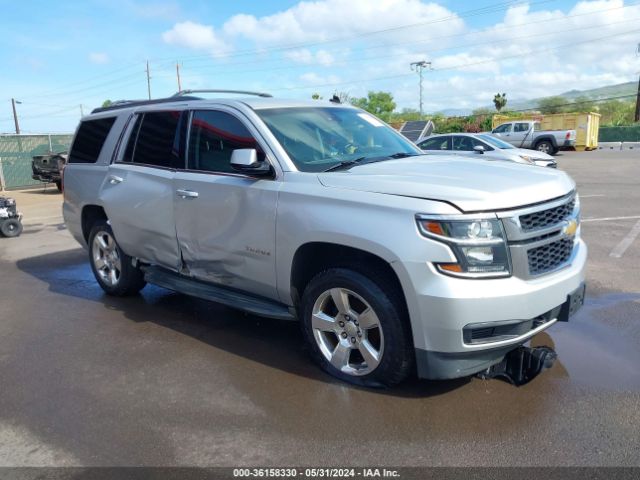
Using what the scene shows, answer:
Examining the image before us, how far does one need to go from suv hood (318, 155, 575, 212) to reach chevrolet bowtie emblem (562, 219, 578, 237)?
211 millimetres

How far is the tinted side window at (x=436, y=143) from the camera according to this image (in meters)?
17.4

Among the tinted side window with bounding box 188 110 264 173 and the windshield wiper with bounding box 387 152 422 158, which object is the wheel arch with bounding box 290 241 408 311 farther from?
the windshield wiper with bounding box 387 152 422 158

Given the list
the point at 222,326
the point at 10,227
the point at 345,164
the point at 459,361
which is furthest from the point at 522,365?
the point at 10,227

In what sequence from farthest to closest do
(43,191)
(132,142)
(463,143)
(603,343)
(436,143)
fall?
(43,191)
(436,143)
(463,143)
(132,142)
(603,343)

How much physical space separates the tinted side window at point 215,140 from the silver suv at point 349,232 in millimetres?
14

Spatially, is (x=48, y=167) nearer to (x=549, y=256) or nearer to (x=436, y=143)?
(x=436, y=143)

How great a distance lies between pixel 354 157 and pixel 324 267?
0.94m

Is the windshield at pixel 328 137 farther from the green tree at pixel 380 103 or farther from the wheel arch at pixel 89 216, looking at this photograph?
the green tree at pixel 380 103

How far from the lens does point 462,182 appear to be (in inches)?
134

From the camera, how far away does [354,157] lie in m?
4.28

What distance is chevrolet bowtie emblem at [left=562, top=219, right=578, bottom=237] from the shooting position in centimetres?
362

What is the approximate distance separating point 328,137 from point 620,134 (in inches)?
1819

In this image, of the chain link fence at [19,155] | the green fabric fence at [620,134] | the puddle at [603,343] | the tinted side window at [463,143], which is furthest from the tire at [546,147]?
the puddle at [603,343]

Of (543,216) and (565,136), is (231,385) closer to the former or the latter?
(543,216)
